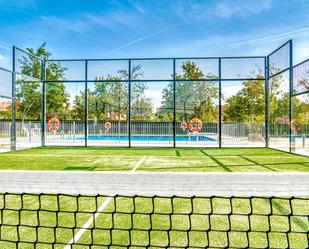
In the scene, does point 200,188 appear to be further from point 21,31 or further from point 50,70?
point 21,31

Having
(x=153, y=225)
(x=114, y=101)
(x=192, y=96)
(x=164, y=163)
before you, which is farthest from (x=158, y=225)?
(x=114, y=101)

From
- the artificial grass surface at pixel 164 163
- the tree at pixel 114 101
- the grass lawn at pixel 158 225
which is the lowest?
the artificial grass surface at pixel 164 163

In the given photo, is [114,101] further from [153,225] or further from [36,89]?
[153,225]

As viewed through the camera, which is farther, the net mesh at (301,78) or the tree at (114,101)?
the tree at (114,101)

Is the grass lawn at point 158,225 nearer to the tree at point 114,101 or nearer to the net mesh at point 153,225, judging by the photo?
the net mesh at point 153,225

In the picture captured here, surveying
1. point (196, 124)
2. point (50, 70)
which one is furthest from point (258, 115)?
point (50, 70)

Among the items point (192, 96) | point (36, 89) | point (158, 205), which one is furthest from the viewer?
point (192, 96)

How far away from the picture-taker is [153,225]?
318cm

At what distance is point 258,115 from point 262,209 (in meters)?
24.7

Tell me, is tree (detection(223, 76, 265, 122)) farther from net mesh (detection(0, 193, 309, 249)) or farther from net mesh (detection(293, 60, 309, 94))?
net mesh (detection(0, 193, 309, 249))

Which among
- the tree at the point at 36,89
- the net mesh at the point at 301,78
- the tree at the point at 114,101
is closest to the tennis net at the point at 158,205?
the net mesh at the point at 301,78

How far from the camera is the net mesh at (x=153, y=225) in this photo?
2.45 metres

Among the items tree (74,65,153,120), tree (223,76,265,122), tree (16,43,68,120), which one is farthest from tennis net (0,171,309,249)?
tree (223,76,265,122)

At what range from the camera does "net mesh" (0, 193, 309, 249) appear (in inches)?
96.3
